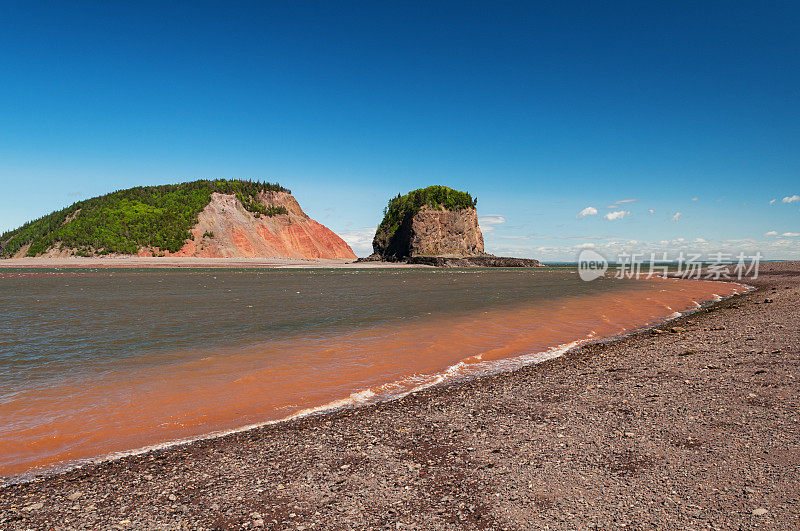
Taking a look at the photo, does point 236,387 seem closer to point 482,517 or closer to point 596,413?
point 482,517

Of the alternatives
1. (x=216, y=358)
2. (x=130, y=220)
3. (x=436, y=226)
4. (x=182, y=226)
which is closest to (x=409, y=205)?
(x=436, y=226)

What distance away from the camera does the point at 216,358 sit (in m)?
11.5

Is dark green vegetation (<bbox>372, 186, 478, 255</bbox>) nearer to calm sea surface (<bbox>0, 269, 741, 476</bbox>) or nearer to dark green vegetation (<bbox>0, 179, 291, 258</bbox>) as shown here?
dark green vegetation (<bbox>0, 179, 291, 258</bbox>)

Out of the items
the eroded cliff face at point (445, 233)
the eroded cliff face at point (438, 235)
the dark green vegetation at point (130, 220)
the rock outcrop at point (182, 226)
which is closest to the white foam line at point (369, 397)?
the eroded cliff face at point (445, 233)

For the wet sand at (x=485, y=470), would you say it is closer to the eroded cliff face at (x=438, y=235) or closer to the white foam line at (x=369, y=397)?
the white foam line at (x=369, y=397)

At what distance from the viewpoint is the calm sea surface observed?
7.02 metres

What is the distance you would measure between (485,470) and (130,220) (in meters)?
136

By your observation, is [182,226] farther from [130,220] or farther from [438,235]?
[438,235]

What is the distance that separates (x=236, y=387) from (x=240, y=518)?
5465 millimetres

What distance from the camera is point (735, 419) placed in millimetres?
6133

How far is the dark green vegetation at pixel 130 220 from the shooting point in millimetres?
108438

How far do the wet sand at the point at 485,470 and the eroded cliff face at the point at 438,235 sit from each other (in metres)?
109

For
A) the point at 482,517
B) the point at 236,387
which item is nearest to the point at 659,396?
the point at 482,517

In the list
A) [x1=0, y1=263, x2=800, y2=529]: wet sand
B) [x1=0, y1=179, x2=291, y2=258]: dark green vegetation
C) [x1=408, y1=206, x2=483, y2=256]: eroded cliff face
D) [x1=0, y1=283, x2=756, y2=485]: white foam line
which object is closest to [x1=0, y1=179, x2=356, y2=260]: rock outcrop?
[x1=0, y1=179, x2=291, y2=258]: dark green vegetation
